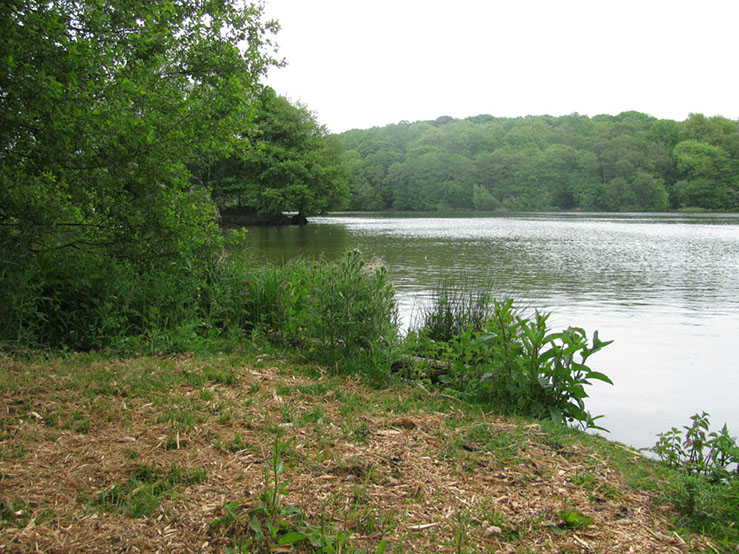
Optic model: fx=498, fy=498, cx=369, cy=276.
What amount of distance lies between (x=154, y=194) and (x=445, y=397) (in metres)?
4.00

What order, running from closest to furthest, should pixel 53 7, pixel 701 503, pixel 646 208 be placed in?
1. pixel 701 503
2. pixel 53 7
3. pixel 646 208

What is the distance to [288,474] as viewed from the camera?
2.83 metres

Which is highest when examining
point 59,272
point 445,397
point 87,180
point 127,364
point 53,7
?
point 53,7

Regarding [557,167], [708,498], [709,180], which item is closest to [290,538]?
[708,498]

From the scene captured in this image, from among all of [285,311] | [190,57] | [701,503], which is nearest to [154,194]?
[285,311]

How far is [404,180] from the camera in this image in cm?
10106

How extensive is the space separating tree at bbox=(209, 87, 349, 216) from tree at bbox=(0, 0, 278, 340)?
125 ft

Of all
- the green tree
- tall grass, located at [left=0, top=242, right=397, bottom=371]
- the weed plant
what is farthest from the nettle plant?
the green tree

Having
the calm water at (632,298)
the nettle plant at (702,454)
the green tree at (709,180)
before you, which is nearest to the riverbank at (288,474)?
the nettle plant at (702,454)

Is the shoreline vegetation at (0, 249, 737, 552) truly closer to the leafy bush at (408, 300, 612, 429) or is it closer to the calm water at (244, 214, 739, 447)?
the leafy bush at (408, 300, 612, 429)

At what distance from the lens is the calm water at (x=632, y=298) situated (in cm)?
616

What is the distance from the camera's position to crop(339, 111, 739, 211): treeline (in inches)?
3332

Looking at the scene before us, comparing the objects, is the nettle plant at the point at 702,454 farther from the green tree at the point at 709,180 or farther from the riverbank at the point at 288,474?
the green tree at the point at 709,180

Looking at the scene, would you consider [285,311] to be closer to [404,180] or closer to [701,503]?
[701,503]
